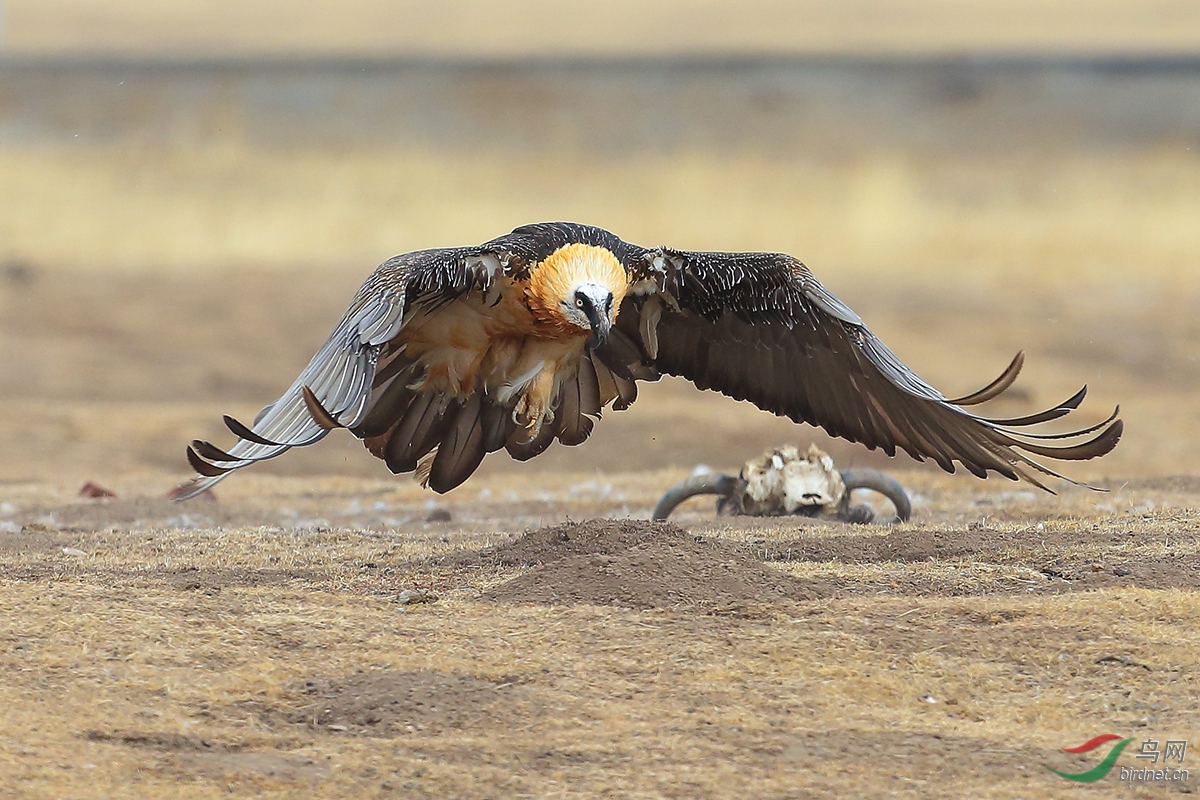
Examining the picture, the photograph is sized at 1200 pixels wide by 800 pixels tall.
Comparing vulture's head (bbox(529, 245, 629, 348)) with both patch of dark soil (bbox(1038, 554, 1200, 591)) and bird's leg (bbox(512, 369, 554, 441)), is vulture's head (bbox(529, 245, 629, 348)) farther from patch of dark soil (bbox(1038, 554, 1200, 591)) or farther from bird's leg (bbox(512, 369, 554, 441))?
patch of dark soil (bbox(1038, 554, 1200, 591))

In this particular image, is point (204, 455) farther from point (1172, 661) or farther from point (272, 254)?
point (272, 254)

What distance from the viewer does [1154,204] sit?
2200 centimetres

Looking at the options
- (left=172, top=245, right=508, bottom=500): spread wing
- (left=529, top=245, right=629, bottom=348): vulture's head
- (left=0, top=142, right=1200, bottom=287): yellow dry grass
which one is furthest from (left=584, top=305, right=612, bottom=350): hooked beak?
(left=0, top=142, right=1200, bottom=287): yellow dry grass

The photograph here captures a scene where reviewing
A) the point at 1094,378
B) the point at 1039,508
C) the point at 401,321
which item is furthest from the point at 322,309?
the point at 401,321

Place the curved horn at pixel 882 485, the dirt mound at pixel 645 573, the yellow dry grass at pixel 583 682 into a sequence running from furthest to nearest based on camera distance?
1. the curved horn at pixel 882 485
2. the dirt mound at pixel 645 573
3. the yellow dry grass at pixel 583 682

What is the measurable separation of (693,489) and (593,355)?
1.38m

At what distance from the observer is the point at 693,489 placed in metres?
8.36

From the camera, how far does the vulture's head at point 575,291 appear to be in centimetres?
632

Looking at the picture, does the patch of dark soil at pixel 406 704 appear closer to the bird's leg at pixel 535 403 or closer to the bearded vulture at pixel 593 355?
the bearded vulture at pixel 593 355

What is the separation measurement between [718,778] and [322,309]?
56.4 ft

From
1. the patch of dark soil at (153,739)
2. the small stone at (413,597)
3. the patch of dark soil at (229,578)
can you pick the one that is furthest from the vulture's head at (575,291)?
the patch of dark soil at (153,739)

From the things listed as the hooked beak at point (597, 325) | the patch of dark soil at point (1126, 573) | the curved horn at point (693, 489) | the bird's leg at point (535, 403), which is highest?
the hooked beak at point (597, 325)

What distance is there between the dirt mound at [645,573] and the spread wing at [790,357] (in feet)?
3.35

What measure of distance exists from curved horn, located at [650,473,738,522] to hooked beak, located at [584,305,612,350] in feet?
6.56
